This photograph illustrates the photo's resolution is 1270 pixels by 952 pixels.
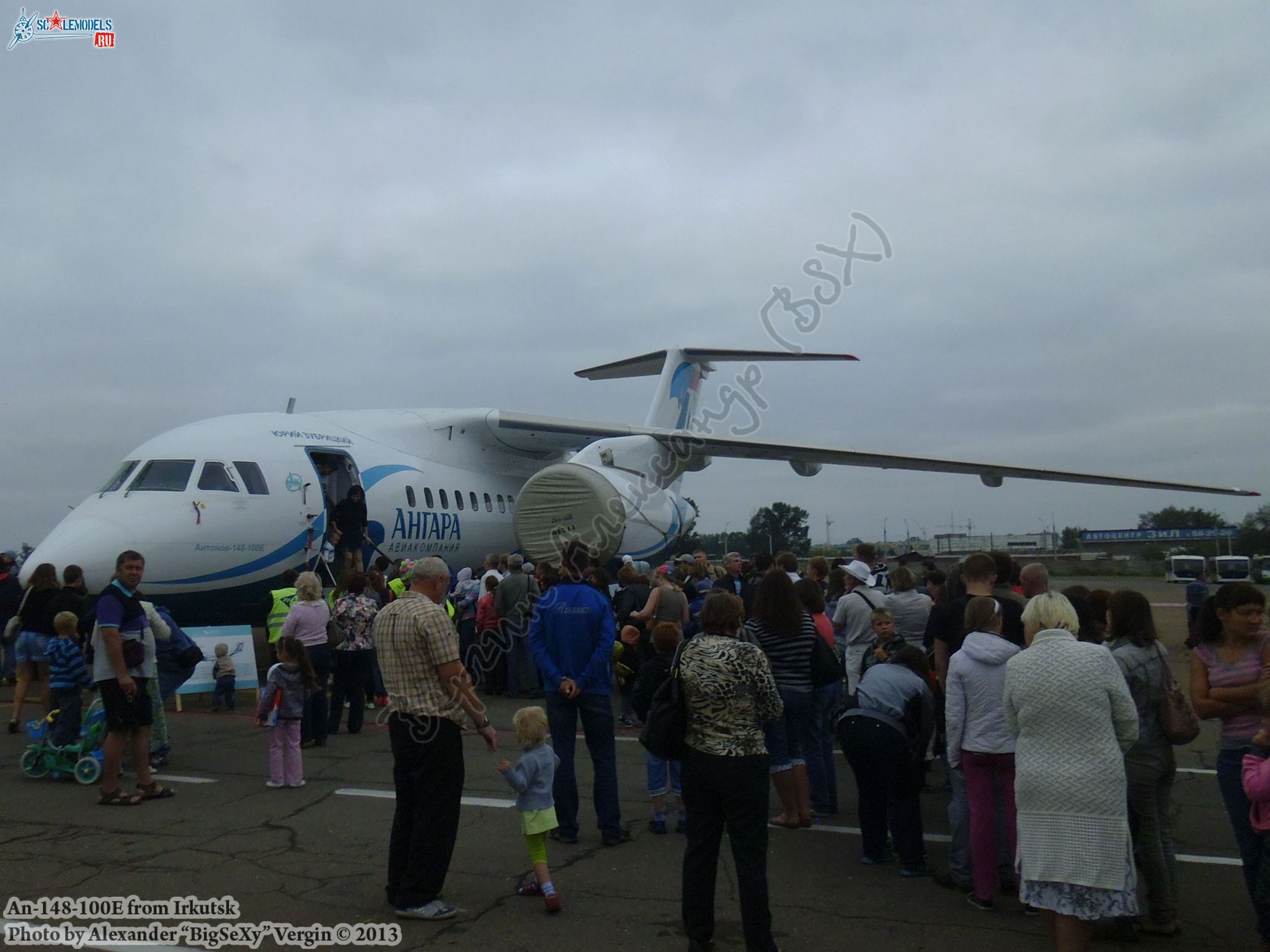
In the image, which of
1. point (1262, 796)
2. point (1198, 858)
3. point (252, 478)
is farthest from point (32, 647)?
point (1262, 796)

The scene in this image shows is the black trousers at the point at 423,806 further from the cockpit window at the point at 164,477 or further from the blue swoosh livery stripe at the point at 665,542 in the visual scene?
the blue swoosh livery stripe at the point at 665,542

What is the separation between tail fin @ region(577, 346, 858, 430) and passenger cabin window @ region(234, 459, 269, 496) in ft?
34.0

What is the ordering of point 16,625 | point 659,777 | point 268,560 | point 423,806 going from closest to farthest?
point 423,806 → point 659,777 → point 16,625 → point 268,560

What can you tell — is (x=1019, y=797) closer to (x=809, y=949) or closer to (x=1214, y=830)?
(x=809, y=949)

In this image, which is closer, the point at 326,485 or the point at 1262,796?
the point at 1262,796

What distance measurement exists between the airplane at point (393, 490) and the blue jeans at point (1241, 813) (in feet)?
34.1

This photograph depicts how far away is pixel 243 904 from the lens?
4844 millimetres

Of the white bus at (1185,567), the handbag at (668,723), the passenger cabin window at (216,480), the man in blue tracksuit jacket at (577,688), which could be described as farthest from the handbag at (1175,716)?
the white bus at (1185,567)

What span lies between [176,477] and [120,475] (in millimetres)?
759

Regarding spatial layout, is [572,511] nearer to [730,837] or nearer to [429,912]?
[429,912]

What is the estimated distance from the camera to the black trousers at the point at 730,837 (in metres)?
4.20

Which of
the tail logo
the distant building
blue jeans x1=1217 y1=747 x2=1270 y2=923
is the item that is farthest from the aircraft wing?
the distant building

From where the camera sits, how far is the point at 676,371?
22.7 meters

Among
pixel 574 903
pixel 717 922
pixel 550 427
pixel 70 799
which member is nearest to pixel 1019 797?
pixel 717 922
